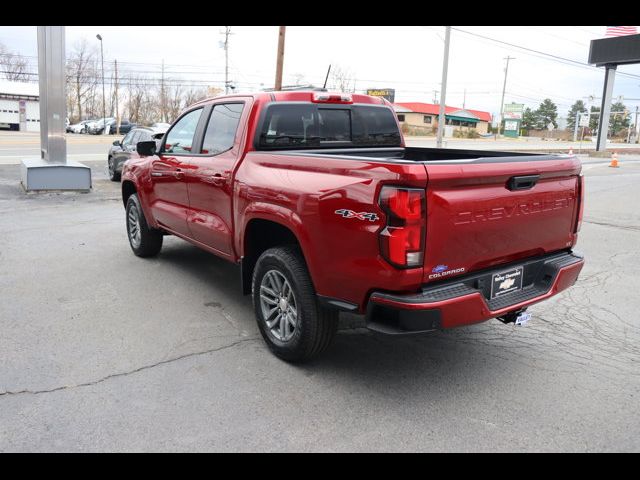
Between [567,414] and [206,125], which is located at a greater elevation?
[206,125]

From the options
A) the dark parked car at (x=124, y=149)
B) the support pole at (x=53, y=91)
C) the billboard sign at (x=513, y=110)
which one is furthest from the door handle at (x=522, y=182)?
the billboard sign at (x=513, y=110)

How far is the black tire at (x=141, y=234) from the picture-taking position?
6590 mm

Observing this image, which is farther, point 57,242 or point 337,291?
point 57,242

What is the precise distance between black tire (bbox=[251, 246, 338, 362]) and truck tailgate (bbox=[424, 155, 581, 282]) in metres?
0.86

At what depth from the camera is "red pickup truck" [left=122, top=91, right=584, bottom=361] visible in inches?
119

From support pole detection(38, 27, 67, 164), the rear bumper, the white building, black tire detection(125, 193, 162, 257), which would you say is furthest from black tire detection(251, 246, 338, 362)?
the white building

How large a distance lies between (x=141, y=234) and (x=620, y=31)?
3661 centimetres

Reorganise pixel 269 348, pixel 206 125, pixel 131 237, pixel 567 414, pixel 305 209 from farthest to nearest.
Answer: pixel 131 237 → pixel 206 125 → pixel 269 348 → pixel 305 209 → pixel 567 414

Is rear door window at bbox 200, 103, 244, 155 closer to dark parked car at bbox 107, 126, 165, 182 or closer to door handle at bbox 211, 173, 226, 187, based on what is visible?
door handle at bbox 211, 173, 226, 187

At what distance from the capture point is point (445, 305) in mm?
3057

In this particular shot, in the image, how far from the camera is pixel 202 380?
364 centimetres
